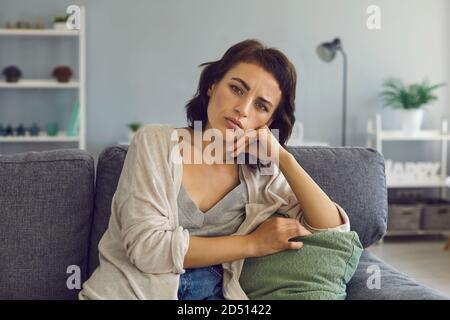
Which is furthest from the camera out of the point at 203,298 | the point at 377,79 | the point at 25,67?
the point at 377,79

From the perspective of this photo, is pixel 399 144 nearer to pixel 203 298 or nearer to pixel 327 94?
pixel 327 94

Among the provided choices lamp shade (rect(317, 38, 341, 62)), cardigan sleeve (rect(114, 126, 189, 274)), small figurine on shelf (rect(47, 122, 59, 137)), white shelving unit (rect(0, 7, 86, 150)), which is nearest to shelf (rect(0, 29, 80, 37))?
white shelving unit (rect(0, 7, 86, 150))

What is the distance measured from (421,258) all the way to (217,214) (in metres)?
2.48

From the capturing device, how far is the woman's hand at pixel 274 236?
136 cm

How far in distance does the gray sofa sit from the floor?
1581mm

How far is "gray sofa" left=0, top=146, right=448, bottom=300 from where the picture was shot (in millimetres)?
1441

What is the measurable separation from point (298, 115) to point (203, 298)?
2.99 meters

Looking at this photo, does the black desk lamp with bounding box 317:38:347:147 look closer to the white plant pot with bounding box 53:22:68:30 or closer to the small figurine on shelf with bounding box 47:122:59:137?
the white plant pot with bounding box 53:22:68:30

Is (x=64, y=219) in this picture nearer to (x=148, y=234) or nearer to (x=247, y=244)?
(x=148, y=234)

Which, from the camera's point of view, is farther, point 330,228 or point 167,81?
point 167,81

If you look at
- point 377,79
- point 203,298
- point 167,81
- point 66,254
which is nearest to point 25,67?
point 167,81

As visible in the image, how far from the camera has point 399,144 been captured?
4375 millimetres

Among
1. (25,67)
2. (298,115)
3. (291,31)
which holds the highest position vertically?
(291,31)

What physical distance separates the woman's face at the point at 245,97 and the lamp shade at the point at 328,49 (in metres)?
2.77
